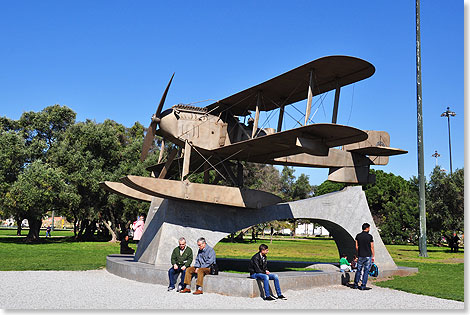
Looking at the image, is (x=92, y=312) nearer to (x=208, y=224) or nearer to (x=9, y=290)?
(x=9, y=290)

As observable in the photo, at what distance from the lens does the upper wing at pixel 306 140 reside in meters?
12.1

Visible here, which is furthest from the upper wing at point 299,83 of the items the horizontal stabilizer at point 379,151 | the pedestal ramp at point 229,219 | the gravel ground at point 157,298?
the gravel ground at point 157,298

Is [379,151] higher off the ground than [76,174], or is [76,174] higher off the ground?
[76,174]

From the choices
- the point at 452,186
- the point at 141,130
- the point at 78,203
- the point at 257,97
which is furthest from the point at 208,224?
the point at 141,130

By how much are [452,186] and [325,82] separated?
Answer: 2979 cm

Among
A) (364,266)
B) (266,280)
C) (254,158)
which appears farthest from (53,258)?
(364,266)

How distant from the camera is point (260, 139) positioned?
13.5m

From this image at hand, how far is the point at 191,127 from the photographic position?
50.8 feet

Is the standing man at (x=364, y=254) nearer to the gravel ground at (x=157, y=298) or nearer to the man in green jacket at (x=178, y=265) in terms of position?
the gravel ground at (x=157, y=298)

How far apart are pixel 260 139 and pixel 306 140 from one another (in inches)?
61.7

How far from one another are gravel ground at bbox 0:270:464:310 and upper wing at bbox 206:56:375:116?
20.5 ft

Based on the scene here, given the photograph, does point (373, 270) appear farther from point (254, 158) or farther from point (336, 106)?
point (254, 158)

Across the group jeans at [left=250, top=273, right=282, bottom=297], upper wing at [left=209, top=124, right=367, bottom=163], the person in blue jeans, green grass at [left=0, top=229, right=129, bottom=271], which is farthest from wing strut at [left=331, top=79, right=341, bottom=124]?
green grass at [left=0, top=229, right=129, bottom=271]

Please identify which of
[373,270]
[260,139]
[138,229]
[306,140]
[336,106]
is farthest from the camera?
[138,229]
